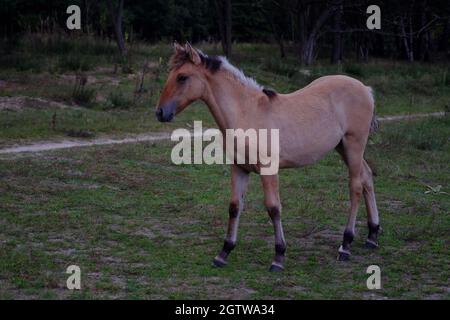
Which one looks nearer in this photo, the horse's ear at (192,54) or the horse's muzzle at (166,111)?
the horse's muzzle at (166,111)

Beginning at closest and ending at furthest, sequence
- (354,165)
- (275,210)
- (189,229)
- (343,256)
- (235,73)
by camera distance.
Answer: (275,210)
(235,73)
(343,256)
(354,165)
(189,229)

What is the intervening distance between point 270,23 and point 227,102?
81.7 ft

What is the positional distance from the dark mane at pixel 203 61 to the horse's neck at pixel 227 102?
124mm

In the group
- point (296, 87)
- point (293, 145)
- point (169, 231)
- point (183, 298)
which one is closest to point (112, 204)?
point (169, 231)

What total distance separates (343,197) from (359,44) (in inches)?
1001

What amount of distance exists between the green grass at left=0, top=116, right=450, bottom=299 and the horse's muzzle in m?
1.33

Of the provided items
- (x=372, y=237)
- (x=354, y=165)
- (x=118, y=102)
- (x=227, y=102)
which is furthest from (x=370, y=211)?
(x=118, y=102)

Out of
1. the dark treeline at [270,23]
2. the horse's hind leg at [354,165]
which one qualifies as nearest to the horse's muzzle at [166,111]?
the horse's hind leg at [354,165]

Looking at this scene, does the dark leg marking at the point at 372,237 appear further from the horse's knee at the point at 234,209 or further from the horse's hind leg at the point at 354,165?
the horse's knee at the point at 234,209

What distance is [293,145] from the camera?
707 centimetres

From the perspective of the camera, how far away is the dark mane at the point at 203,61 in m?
6.75

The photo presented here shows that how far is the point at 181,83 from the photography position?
6.69 m

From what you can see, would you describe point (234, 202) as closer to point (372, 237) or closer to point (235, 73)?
point (235, 73)

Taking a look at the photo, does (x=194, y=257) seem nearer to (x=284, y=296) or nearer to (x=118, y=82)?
(x=284, y=296)
